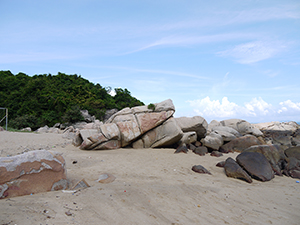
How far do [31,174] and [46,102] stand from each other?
2854cm

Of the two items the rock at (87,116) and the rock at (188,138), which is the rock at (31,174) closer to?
the rock at (188,138)

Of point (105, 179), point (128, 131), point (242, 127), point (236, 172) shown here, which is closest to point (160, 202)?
point (105, 179)

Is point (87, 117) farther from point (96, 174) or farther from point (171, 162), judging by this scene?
point (96, 174)

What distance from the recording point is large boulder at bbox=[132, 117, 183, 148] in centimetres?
1259

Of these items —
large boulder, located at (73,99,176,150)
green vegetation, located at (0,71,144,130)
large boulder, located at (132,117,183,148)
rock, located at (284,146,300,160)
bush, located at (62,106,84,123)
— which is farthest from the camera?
green vegetation, located at (0,71,144,130)

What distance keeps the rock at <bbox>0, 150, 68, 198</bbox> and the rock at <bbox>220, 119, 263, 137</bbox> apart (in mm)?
19253

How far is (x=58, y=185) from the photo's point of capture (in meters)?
4.61

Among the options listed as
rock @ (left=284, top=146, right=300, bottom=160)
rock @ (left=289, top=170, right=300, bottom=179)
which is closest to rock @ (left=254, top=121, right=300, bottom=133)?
rock @ (left=284, top=146, right=300, bottom=160)

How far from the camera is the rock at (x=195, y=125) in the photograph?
14.3 meters

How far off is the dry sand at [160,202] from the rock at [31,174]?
0.76 feet

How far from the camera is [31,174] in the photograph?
168 inches

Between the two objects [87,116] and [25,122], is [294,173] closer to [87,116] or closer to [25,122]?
[87,116]

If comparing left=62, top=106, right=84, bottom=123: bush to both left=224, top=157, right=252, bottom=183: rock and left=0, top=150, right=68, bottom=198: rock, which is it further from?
left=0, top=150, right=68, bottom=198: rock

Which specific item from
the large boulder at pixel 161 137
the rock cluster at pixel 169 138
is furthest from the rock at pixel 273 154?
the large boulder at pixel 161 137
